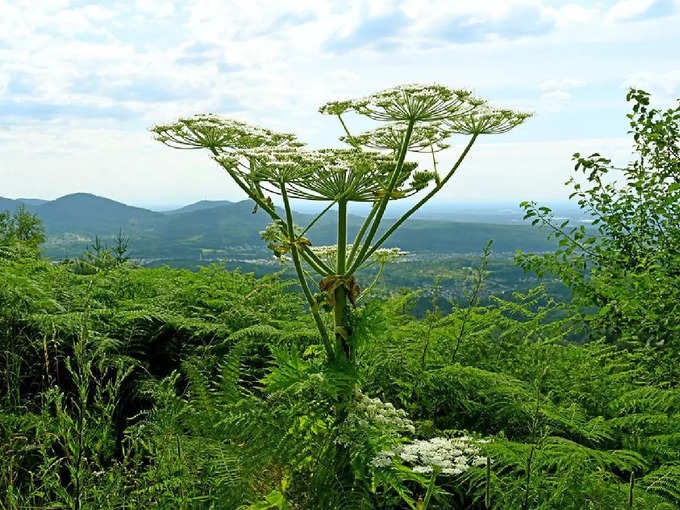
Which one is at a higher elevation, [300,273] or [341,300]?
[300,273]

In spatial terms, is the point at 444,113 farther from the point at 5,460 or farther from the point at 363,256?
A: the point at 5,460

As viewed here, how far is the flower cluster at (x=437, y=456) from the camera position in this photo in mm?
2566

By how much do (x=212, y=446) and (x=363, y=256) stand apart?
136 centimetres

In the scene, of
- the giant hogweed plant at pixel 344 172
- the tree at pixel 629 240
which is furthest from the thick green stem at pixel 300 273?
the tree at pixel 629 240

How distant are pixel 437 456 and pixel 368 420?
511 mm

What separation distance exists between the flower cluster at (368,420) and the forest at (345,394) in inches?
0.5

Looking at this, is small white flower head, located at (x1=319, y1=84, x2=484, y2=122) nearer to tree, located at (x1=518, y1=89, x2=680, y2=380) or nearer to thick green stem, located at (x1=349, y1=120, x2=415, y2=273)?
thick green stem, located at (x1=349, y1=120, x2=415, y2=273)

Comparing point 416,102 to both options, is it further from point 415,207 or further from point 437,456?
point 437,456

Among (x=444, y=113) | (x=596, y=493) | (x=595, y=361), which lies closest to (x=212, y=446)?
(x=596, y=493)

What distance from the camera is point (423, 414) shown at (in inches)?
164

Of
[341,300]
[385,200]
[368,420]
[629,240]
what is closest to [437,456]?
[368,420]

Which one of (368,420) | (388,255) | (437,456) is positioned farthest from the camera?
(388,255)

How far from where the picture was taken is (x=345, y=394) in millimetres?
3107

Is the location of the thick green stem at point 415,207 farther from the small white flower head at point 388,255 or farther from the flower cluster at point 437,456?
the flower cluster at point 437,456
